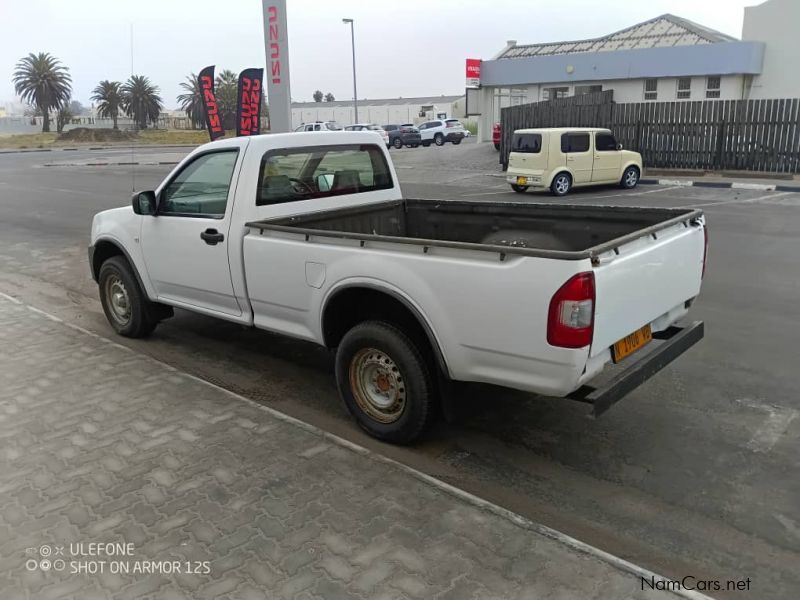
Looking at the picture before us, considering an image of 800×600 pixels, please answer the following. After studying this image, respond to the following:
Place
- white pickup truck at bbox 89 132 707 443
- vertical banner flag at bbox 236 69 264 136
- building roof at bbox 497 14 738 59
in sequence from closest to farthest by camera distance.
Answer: white pickup truck at bbox 89 132 707 443, vertical banner flag at bbox 236 69 264 136, building roof at bbox 497 14 738 59

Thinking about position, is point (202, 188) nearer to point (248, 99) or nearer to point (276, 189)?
point (276, 189)

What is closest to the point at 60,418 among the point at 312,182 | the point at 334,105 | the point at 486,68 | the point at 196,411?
the point at 196,411

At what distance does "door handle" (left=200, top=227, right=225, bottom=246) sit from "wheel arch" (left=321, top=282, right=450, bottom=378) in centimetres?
114

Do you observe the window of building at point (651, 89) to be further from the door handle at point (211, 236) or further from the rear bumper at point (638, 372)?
the door handle at point (211, 236)

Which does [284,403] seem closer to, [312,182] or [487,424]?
[487,424]

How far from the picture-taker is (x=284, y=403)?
476 cm

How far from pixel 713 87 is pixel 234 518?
1193 inches

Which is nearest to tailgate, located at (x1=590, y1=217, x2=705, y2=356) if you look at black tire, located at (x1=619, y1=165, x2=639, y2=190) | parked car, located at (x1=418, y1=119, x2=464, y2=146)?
black tire, located at (x1=619, y1=165, x2=639, y2=190)

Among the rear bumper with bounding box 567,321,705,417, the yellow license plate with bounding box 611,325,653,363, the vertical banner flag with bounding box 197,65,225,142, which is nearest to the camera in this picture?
the rear bumper with bounding box 567,321,705,417

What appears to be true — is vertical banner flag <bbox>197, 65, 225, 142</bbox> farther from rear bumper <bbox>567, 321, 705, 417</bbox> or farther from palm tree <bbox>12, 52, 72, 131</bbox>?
palm tree <bbox>12, 52, 72, 131</bbox>

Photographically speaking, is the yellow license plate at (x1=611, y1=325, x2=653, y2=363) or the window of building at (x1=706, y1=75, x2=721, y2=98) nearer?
the yellow license plate at (x1=611, y1=325, x2=653, y2=363)

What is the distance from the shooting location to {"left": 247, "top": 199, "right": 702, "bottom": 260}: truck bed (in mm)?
4551

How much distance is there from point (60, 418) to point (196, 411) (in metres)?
0.88

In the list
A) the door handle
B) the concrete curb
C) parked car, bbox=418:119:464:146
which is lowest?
the concrete curb
